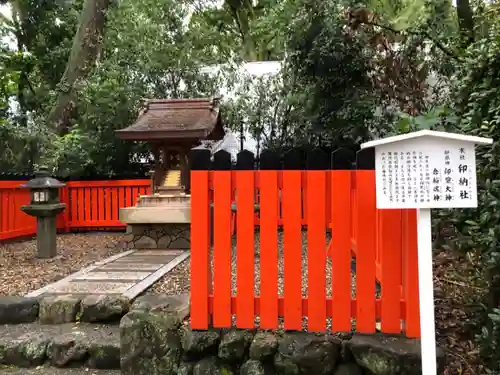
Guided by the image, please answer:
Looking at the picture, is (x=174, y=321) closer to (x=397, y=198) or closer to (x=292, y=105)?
(x=397, y=198)

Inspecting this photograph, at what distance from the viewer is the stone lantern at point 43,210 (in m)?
6.36

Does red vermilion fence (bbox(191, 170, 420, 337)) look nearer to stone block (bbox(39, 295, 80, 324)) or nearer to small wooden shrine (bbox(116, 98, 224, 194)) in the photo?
stone block (bbox(39, 295, 80, 324))

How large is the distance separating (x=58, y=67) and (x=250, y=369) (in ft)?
45.1

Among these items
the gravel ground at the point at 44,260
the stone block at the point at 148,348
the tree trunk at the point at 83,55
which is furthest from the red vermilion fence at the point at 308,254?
the tree trunk at the point at 83,55

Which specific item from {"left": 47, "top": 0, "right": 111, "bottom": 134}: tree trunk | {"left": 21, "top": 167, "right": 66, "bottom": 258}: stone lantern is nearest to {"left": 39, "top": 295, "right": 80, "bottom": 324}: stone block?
{"left": 21, "top": 167, "right": 66, "bottom": 258}: stone lantern

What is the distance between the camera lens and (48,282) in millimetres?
4957

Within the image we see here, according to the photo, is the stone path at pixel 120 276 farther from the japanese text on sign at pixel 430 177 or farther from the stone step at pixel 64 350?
the japanese text on sign at pixel 430 177

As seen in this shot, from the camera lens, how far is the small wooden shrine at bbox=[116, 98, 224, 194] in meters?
7.21

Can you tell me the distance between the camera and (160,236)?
300 inches

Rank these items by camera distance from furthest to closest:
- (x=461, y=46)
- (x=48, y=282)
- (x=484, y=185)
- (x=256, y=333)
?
(x=461, y=46), (x=48, y=282), (x=256, y=333), (x=484, y=185)

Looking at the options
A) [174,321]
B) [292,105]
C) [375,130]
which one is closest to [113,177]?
[292,105]

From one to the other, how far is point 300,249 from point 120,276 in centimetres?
295

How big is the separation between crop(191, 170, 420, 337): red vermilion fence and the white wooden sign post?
18.6 inches

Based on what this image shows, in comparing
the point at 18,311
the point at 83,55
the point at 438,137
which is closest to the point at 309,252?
the point at 438,137
